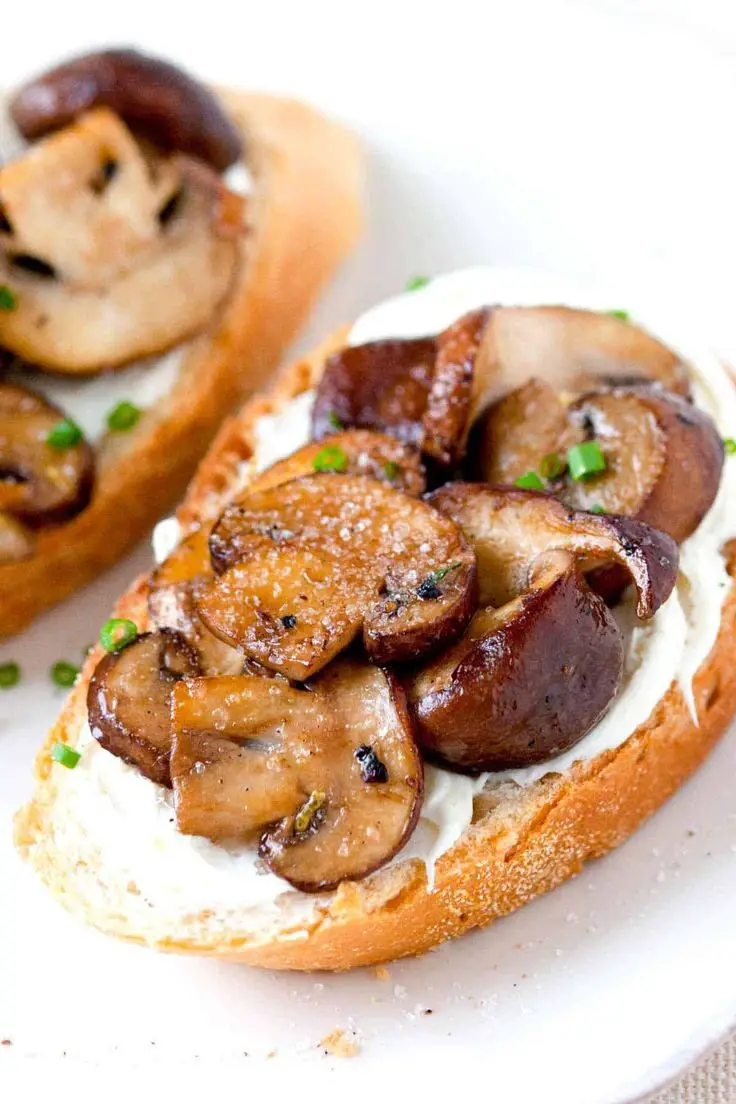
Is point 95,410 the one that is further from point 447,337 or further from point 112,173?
point 447,337

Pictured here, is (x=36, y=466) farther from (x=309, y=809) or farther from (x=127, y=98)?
(x=309, y=809)

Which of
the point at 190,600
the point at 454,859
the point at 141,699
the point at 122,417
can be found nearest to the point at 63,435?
the point at 122,417

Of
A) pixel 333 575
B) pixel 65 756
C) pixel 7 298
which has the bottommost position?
pixel 65 756

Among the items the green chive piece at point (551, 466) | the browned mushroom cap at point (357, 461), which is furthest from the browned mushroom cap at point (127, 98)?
the green chive piece at point (551, 466)

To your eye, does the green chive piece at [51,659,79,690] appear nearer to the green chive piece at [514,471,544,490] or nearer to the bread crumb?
the bread crumb

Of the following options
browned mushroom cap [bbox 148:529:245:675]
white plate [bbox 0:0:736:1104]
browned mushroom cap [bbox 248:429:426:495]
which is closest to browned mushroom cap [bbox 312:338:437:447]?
browned mushroom cap [bbox 248:429:426:495]
